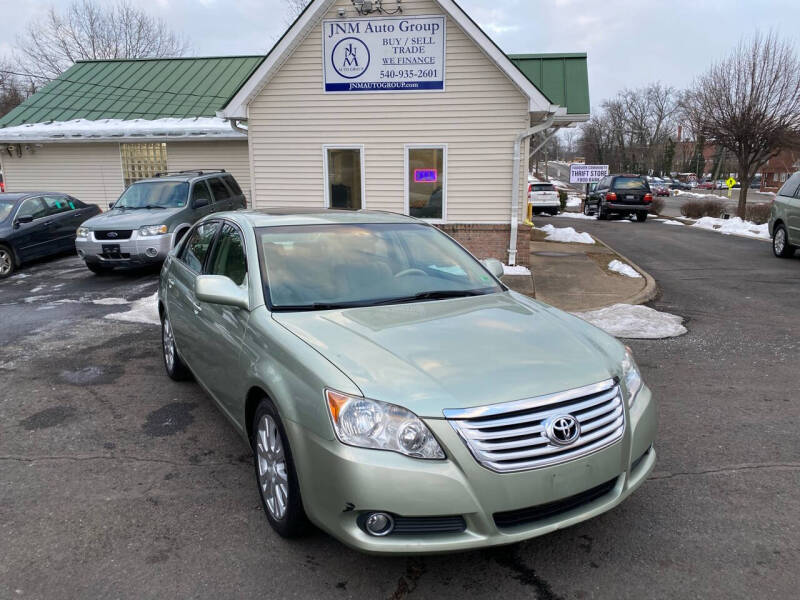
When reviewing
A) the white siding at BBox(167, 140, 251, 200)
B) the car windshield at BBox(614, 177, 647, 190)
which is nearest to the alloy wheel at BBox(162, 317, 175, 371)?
the white siding at BBox(167, 140, 251, 200)

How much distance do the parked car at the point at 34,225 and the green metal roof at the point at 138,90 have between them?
219 inches

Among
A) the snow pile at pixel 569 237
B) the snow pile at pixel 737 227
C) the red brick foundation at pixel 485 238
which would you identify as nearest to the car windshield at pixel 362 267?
the red brick foundation at pixel 485 238

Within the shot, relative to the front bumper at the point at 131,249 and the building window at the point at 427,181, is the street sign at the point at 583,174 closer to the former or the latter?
the building window at the point at 427,181

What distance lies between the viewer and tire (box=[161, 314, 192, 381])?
5.21 metres

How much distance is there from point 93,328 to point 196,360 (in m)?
3.87

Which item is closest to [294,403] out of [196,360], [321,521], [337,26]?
[321,521]

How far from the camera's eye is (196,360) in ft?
14.2

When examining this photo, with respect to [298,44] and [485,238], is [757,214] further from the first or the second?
[298,44]

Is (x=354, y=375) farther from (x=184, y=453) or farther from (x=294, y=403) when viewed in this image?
(x=184, y=453)

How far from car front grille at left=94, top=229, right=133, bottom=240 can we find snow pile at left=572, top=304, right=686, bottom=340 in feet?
24.8

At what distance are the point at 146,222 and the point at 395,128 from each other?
15.6 feet

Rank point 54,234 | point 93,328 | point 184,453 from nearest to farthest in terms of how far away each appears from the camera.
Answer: point 184,453
point 93,328
point 54,234

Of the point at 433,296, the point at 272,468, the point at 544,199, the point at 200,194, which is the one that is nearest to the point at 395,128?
the point at 200,194

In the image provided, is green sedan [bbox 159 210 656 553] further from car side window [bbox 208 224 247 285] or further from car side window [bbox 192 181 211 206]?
car side window [bbox 192 181 211 206]
